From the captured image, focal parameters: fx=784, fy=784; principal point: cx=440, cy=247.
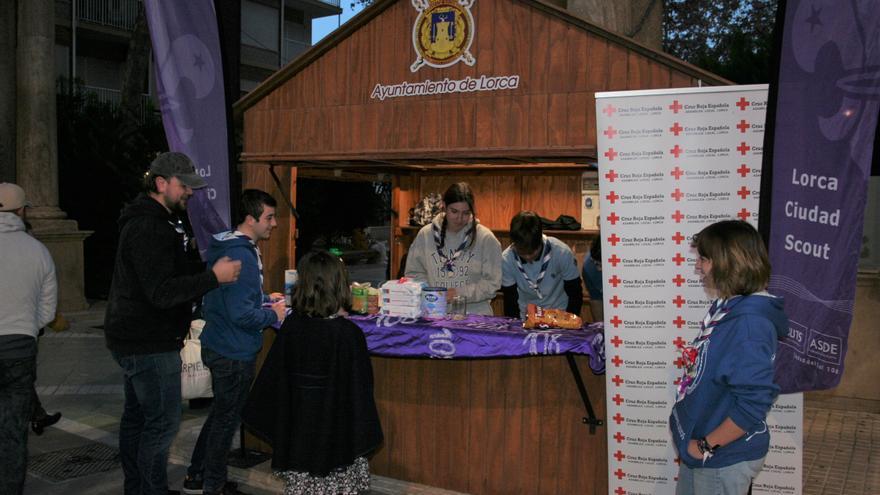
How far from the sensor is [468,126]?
508 centimetres

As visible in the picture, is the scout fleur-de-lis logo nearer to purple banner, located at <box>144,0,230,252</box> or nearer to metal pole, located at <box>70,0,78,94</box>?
purple banner, located at <box>144,0,230,252</box>

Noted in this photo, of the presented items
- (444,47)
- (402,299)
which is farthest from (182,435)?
(444,47)

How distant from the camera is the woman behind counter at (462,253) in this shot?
5.53 m

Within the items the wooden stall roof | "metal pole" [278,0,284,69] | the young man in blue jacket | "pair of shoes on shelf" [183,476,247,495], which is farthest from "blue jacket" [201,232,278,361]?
"metal pole" [278,0,284,69]

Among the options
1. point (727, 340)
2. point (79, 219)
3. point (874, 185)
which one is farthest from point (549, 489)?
point (79, 219)

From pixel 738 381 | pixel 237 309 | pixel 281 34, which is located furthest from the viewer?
pixel 281 34

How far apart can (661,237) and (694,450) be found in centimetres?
152

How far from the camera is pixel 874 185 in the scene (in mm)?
8273

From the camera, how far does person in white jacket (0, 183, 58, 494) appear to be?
4.15 metres

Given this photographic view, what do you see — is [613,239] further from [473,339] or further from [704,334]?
[704,334]

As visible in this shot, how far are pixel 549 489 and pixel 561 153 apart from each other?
2042 millimetres

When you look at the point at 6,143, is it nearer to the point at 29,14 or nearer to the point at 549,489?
the point at 29,14

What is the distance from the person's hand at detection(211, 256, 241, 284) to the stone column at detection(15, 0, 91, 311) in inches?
401

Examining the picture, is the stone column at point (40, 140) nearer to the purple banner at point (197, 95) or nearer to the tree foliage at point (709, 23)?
the purple banner at point (197, 95)
